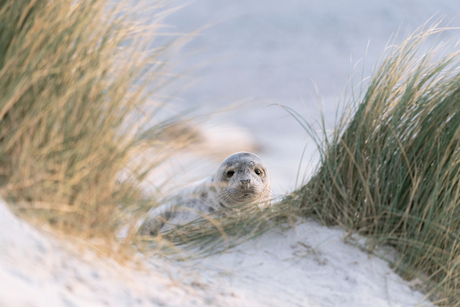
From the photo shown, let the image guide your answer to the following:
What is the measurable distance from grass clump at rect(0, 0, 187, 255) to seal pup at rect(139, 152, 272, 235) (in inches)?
54.3

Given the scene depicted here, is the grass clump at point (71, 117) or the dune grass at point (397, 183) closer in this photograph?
the grass clump at point (71, 117)

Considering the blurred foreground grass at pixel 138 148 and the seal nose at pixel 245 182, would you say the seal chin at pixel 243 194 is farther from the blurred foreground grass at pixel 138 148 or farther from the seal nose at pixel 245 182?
the blurred foreground grass at pixel 138 148

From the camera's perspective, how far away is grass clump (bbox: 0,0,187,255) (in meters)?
1.72

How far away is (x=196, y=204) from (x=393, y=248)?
64.6 inches

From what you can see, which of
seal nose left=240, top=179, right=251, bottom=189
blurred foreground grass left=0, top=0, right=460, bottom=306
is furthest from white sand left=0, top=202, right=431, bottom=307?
seal nose left=240, top=179, right=251, bottom=189

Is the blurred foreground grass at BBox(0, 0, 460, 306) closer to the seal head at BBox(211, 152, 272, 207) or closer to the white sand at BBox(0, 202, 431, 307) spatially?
the white sand at BBox(0, 202, 431, 307)

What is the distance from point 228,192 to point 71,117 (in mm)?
1773

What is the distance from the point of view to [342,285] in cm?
235

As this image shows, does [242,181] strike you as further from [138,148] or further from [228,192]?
[138,148]

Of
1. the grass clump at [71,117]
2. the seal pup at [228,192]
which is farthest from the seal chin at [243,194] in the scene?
the grass clump at [71,117]

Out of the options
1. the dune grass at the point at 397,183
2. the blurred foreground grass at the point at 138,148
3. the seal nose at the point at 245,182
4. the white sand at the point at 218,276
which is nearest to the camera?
the white sand at the point at 218,276

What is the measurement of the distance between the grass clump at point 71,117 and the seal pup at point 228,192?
138cm

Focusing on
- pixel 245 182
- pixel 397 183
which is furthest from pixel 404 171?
pixel 245 182

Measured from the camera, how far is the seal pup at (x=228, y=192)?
133 inches
